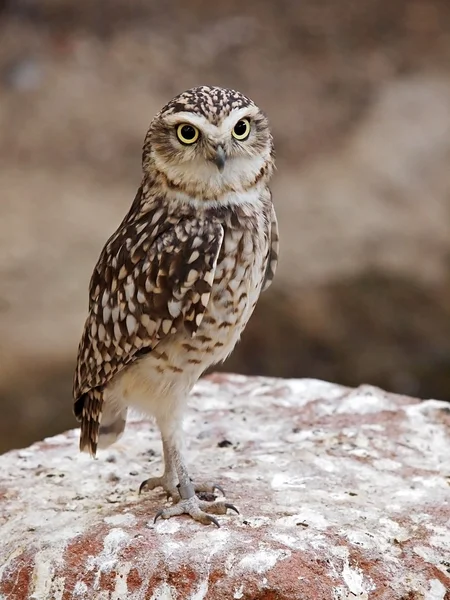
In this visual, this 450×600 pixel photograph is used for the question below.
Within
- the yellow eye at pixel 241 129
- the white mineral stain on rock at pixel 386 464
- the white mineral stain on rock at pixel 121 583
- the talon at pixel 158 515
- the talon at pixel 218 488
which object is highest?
the yellow eye at pixel 241 129

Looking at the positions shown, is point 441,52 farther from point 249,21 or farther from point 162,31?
point 162,31

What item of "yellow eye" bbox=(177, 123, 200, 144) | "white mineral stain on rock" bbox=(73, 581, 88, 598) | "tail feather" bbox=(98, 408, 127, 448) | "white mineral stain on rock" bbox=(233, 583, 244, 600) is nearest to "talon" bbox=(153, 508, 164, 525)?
"white mineral stain on rock" bbox=(73, 581, 88, 598)

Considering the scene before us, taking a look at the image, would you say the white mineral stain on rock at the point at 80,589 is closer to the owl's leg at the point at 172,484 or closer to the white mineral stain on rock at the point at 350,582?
the owl's leg at the point at 172,484

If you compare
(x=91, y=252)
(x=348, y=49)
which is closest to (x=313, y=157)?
(x=348, y=49)

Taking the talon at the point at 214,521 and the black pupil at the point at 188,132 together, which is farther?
the talon at the point at 214,521

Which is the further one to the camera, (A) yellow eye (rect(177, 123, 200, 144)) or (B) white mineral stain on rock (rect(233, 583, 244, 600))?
(A) yellow eye (rect(177, 123, 200, 144))

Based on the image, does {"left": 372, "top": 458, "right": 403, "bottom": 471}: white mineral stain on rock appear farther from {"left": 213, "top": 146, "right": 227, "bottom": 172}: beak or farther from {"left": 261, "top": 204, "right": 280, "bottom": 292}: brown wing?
{"left": 213, "top": 146, "right": 227, "bottom": 172}: beak

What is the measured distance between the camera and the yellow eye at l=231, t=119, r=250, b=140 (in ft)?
10.3

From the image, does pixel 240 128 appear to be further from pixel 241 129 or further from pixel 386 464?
pixel 386 464

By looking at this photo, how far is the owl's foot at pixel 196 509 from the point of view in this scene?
131 inches

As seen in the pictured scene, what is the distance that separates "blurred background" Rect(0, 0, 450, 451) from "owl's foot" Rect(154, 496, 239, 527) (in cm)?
367

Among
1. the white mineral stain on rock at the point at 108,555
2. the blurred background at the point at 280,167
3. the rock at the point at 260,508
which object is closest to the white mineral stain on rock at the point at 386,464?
the rock at the point at 260,508

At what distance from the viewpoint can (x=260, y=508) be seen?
340 cm

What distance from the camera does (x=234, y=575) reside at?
3010 millimetres
